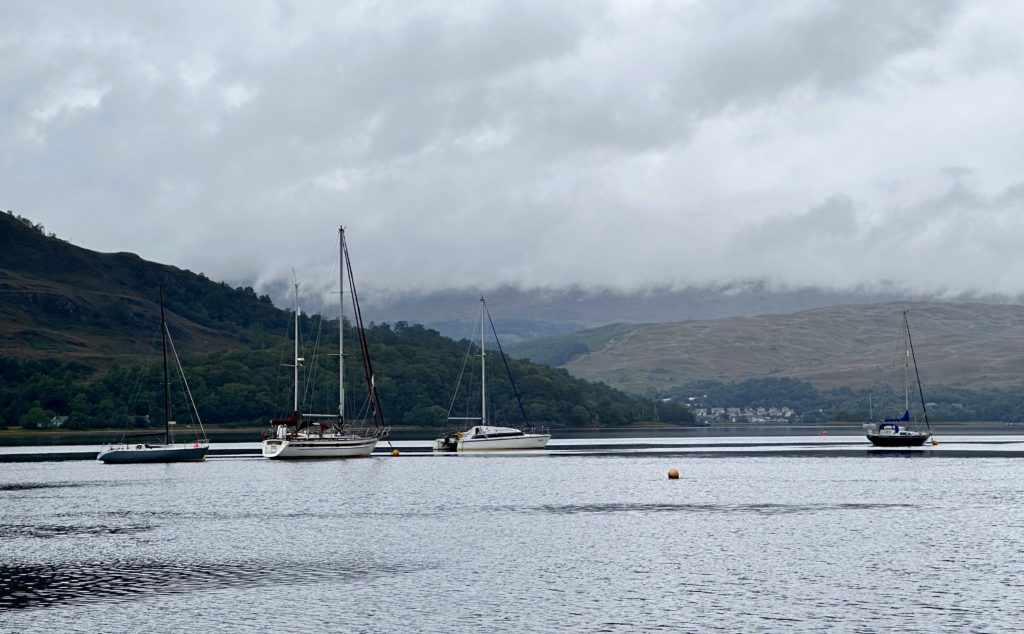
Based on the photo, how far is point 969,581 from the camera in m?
56.8

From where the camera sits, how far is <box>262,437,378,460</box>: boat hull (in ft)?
541

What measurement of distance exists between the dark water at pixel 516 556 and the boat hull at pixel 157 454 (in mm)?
42088

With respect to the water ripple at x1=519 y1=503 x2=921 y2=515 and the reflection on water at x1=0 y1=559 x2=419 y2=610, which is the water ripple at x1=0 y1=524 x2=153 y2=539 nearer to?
the reflection on water at x1=0 y1=559 x2=419 y2=610

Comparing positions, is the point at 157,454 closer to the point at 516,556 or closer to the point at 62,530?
the point at 62,530

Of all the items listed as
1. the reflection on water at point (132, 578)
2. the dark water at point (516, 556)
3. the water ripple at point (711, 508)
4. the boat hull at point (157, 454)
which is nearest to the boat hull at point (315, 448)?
the boat hull at point (157, 454)

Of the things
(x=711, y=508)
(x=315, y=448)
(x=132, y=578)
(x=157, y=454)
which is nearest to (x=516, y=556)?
(x=132, y=578)

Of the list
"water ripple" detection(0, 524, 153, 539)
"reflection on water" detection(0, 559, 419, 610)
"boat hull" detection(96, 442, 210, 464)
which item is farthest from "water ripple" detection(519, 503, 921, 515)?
"boat hull" detection(96, 442, 210, 464)

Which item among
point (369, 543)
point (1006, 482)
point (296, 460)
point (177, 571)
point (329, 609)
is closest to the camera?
point (329, 609)

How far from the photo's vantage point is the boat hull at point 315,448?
165 m

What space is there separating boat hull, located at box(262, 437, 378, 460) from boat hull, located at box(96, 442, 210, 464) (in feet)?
33.7

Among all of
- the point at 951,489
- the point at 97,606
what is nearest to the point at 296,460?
the point at 951,489

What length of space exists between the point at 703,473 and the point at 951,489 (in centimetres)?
3818

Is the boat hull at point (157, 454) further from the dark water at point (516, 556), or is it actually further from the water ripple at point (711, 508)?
the water ripple at point (711, 508)

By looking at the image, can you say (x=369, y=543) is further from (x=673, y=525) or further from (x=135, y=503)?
(x=135, y=503)
